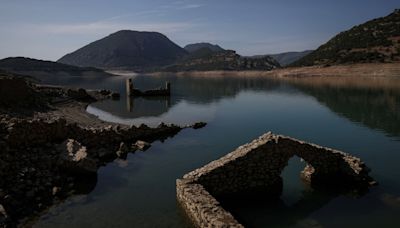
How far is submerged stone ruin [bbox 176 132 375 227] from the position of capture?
59.1 ft

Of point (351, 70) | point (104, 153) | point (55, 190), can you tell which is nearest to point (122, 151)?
point (104, 153)

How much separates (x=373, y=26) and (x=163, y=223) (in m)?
150

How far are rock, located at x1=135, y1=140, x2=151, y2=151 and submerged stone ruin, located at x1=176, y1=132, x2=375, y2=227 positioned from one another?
11.8 m

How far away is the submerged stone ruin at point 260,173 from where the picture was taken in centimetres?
1802

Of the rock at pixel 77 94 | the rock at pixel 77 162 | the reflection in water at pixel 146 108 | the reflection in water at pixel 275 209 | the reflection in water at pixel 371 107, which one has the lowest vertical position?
the reflection in water at pixel 275 209

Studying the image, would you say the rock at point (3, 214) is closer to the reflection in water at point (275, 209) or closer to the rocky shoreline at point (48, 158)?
the rocky shoreline at point (48, 158)

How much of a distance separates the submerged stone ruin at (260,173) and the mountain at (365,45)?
102 metres

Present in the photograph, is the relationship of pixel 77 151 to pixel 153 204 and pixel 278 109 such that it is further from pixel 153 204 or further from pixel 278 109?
pixel 278 109

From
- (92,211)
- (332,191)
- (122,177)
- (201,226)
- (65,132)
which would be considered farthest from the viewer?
(65,132)

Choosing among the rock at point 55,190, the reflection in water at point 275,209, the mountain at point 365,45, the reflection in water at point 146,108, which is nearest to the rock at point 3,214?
the rock at point 55,190

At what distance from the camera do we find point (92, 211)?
18188 millimetres

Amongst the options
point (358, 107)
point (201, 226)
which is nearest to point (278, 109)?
point (358, 107)

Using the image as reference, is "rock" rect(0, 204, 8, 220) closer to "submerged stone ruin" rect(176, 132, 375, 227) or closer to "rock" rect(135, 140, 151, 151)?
"submerged stone ruin" rect(176, 132, 375, 227)

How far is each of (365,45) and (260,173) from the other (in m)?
125
